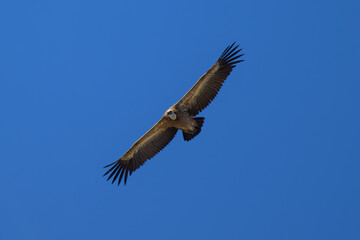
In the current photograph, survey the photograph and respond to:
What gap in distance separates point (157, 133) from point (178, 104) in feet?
3.30

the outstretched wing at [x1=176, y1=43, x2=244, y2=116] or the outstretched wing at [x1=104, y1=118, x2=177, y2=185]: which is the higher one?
the outstretched wing at [x1=176, y1=43, x2=244, y2=116]

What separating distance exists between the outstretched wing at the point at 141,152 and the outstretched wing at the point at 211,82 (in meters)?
0.98

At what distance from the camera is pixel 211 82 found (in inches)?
504

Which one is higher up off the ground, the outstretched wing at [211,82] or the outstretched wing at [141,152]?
the outstretched wing at [211,82]

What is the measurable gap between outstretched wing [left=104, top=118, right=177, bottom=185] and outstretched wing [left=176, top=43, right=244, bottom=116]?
3.22 feet

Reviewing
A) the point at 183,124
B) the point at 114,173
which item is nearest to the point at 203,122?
the point at 183,124

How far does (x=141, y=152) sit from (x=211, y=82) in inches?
91.8

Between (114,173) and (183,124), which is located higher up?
(183,124)

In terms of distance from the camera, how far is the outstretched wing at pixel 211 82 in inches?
501

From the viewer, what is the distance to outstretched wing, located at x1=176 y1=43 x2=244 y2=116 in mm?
12727

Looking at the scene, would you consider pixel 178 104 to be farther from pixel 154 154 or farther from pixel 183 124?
pixel 154 154

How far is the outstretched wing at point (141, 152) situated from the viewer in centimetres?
1355

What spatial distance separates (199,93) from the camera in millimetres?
12859

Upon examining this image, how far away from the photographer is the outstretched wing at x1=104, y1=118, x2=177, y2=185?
13.6 m
